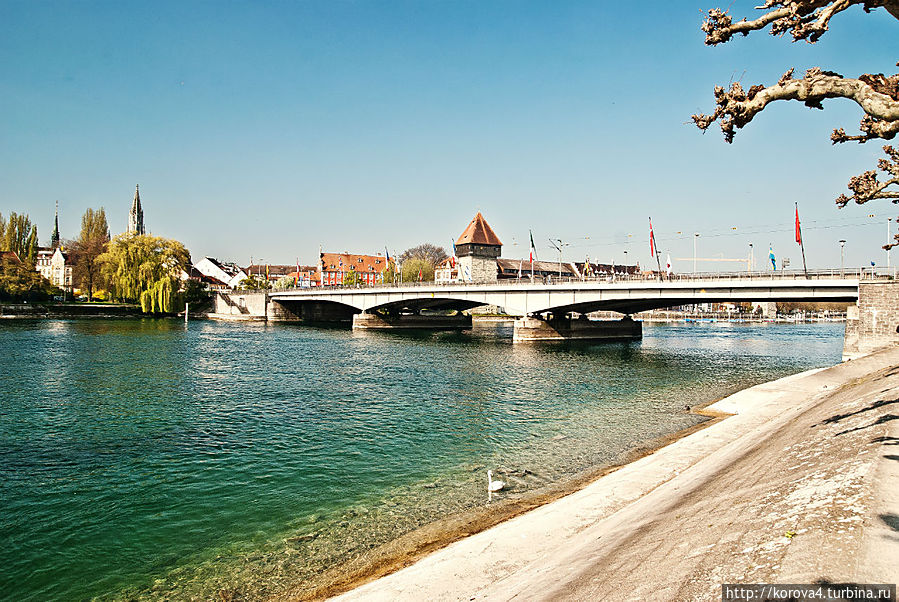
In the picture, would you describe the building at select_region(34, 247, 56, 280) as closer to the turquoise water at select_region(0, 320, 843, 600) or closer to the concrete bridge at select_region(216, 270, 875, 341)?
the concrete bridge at select_region(216, 270, 875, 341)

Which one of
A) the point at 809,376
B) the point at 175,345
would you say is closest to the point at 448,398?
the point at 809,376

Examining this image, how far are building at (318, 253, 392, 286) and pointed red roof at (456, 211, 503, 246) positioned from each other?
4022 centimetres

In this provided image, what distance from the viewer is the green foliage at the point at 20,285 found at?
9144 centimetres

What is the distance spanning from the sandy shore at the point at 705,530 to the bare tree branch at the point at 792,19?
276 inches

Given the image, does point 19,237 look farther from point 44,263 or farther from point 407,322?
point 407,322

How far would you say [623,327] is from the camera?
7512 centimetres

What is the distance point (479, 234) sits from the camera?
14150 cm

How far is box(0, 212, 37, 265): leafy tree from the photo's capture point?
138 m

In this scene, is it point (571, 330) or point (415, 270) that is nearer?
point (571, 330)

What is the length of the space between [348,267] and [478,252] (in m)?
55.5

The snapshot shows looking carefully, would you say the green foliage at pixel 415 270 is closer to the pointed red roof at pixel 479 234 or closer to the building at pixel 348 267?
the pointed red roof at pixel 479 234

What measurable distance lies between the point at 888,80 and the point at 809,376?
1022 inches

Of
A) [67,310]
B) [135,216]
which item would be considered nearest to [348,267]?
[135,216]

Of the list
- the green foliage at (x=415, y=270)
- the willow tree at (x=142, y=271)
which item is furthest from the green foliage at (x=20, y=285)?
the green foliage at (x=415, y=270)
